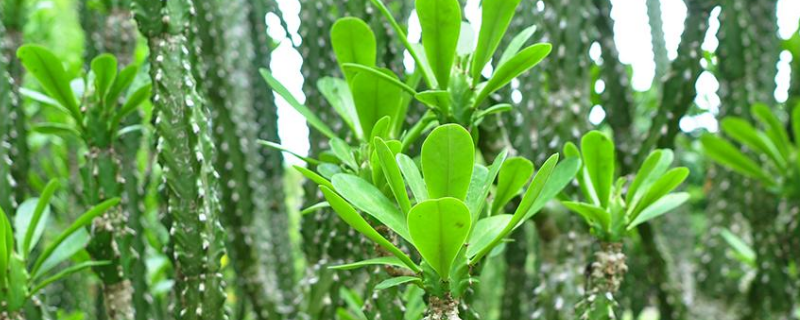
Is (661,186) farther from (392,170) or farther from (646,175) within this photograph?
(392,170)

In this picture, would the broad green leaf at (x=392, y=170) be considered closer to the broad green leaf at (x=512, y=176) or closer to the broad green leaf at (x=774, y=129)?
the broad green leaf at (x=512, y=176)

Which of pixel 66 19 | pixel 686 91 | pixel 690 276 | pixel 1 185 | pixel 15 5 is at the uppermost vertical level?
pixel 66 19

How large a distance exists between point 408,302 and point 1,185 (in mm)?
800

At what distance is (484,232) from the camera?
2.79 ft

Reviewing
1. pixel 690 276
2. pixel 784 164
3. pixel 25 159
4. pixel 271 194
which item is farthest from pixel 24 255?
pixel 690 276

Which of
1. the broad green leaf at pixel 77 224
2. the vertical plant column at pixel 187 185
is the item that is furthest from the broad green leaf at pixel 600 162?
the broad green leaf at pixel 77 224

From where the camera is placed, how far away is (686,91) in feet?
5.26

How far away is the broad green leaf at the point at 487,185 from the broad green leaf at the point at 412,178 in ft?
0.18

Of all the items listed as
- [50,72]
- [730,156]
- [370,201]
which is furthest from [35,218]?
[730,156]

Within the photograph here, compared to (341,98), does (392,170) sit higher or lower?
lower

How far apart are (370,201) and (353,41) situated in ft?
0.96

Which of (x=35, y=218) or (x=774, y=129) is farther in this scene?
(x=774, y=129)

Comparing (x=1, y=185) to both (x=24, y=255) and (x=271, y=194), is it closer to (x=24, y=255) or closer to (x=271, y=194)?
(x=24, y=255)

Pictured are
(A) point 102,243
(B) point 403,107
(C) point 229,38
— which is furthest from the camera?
(C) point 229,38
